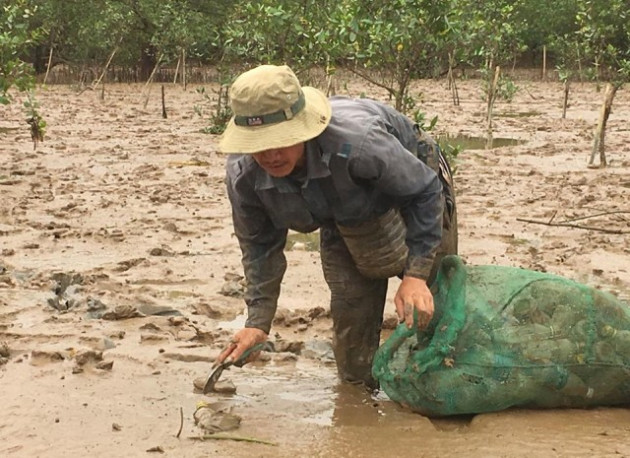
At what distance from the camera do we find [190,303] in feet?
18.1

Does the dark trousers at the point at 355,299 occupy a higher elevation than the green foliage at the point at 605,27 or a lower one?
lower

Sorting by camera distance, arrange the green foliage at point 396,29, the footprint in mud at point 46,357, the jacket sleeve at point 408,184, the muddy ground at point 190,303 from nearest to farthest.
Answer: the jacket sleeve at point 408,184, the muddy ground at point 190,303, the footprint in mud at point 46,357, the green foliage at point 396,29

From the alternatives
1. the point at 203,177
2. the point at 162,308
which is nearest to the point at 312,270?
the point at 162,308

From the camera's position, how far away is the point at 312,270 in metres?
6.29

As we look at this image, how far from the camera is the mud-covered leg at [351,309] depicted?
4.01 meters

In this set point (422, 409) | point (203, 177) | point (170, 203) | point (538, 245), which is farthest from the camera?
point (203, 177)

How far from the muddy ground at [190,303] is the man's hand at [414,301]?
0.46 meters

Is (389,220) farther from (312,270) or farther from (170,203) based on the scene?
(170,203)

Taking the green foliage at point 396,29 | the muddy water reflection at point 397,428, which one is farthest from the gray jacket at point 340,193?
the green foliage at point 396,29

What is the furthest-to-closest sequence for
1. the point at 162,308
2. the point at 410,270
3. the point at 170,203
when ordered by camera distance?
1. the point at 170,203
2. the point at 162,308
3. the point at 410,270

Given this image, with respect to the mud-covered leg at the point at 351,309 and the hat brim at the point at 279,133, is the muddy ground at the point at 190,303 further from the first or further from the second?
the hat brim at the point at 279,133

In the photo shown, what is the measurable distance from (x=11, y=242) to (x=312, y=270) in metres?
2.31

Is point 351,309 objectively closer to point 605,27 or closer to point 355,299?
point 355,299

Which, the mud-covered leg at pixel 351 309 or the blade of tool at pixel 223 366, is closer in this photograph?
the blade of tool at pixel 223 366
